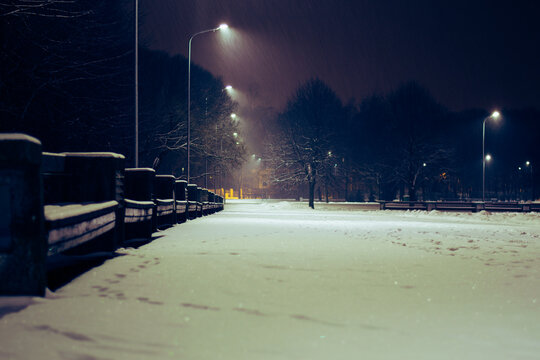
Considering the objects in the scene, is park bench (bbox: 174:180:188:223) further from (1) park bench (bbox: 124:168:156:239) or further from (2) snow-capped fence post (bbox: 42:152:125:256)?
(2) snow-capped fence post (bbox: 42:152:125:256)

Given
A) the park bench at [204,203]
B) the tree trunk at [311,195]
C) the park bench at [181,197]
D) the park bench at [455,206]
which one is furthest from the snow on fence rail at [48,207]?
the tree trunk at [311,195]

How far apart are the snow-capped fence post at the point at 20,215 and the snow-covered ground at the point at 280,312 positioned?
0.19 m

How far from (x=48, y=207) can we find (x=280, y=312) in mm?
2631

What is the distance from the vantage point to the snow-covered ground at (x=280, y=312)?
289 centimetres

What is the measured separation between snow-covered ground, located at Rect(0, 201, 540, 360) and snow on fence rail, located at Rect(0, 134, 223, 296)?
288mm

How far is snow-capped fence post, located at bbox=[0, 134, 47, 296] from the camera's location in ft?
11.2

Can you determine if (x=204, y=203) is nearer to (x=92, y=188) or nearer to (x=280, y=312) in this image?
(x=92, y=188)

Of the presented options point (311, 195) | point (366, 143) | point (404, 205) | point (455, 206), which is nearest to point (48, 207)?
point (455, 206)

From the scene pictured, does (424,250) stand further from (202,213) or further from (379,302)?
(202,213)

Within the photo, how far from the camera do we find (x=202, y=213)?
22.9 meters

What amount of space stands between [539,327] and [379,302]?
50.1 inches

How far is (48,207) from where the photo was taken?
4695 mm

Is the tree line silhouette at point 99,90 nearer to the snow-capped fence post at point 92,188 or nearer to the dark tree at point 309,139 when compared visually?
the snow-capped fence post at point 92,188

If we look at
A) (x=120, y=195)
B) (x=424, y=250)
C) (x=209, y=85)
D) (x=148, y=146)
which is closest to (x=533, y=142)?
(x=209, y=85)
